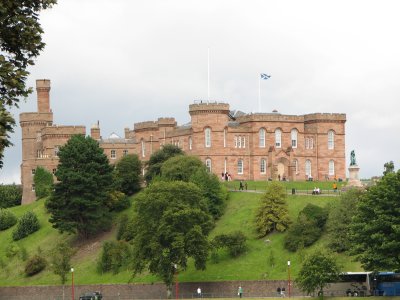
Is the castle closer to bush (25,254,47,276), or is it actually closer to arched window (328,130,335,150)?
arched window (328,130,335,150)

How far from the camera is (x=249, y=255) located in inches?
3034

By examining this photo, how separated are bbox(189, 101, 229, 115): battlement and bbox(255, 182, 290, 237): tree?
23631 millimetres

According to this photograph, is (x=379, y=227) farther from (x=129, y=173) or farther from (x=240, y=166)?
(x=240, y=166)

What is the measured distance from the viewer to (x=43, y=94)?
118562mm

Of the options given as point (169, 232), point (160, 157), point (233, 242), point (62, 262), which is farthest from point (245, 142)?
point (169, 232)

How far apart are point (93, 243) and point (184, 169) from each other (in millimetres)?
11490

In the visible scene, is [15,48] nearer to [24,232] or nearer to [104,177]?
[104,177]

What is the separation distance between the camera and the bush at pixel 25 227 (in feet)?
317

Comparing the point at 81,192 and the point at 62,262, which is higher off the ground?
the point at 81,192

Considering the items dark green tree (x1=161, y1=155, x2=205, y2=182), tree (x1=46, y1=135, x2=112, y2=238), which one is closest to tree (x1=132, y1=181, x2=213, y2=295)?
dark green tree (x1=161, y1=155, x2=205, y2=182)

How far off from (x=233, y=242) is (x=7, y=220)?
34312 millimetres

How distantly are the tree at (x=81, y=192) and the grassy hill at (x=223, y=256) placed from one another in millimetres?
2502

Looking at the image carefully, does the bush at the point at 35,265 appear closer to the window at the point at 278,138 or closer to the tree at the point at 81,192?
the tree at the point at 81,192

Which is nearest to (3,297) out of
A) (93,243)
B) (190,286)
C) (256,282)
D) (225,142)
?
(93,243)
